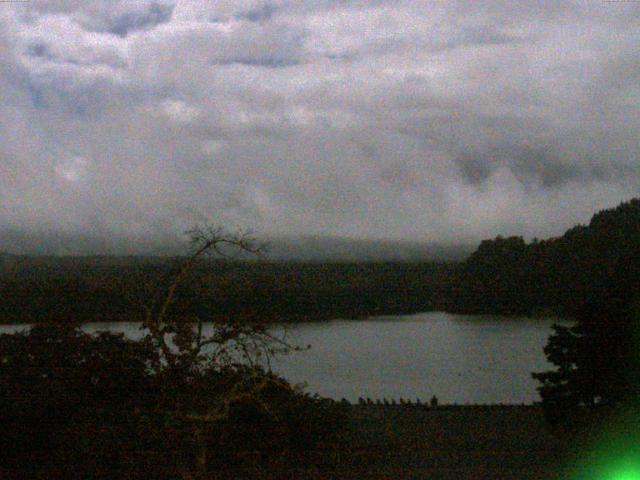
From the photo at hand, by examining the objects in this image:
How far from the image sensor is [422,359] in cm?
4531

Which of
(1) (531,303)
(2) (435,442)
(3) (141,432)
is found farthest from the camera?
(1) (531,303)

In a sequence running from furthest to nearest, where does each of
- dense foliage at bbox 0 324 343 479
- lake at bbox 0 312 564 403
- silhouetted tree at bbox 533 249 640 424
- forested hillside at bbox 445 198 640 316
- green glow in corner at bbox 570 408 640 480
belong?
1. forested hillside at bbox 445 198 640 316
2. lake at bbox 0 312 564 403
3. silhouetted tree at bbox 533 249 640 424
4. dense foliage at bbox 0 324 343 479
5. green glow in corner at bbox 570 408 640 480

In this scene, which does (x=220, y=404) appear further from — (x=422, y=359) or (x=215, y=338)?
(x=422, y=359)

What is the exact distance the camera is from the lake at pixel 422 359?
114 feet

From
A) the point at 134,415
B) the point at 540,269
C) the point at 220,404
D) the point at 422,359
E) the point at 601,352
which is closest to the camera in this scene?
the point at 220,404

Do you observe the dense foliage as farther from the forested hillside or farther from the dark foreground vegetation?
the forested hillside

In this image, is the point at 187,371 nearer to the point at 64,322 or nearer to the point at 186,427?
the point at 186,427

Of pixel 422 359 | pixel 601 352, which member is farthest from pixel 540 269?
pixel 601 352

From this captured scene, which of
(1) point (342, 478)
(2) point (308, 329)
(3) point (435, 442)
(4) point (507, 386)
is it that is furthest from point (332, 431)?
(2) point (308, 329)

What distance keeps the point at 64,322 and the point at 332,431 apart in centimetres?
515

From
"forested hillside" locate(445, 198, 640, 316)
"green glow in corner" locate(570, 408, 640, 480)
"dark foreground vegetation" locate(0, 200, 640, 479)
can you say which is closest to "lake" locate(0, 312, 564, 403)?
"forested hillside" locate(445, 198, 640, 316)

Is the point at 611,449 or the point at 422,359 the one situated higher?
the point at 611,449

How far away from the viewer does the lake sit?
34750 mm

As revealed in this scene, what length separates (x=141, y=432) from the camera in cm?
1176
